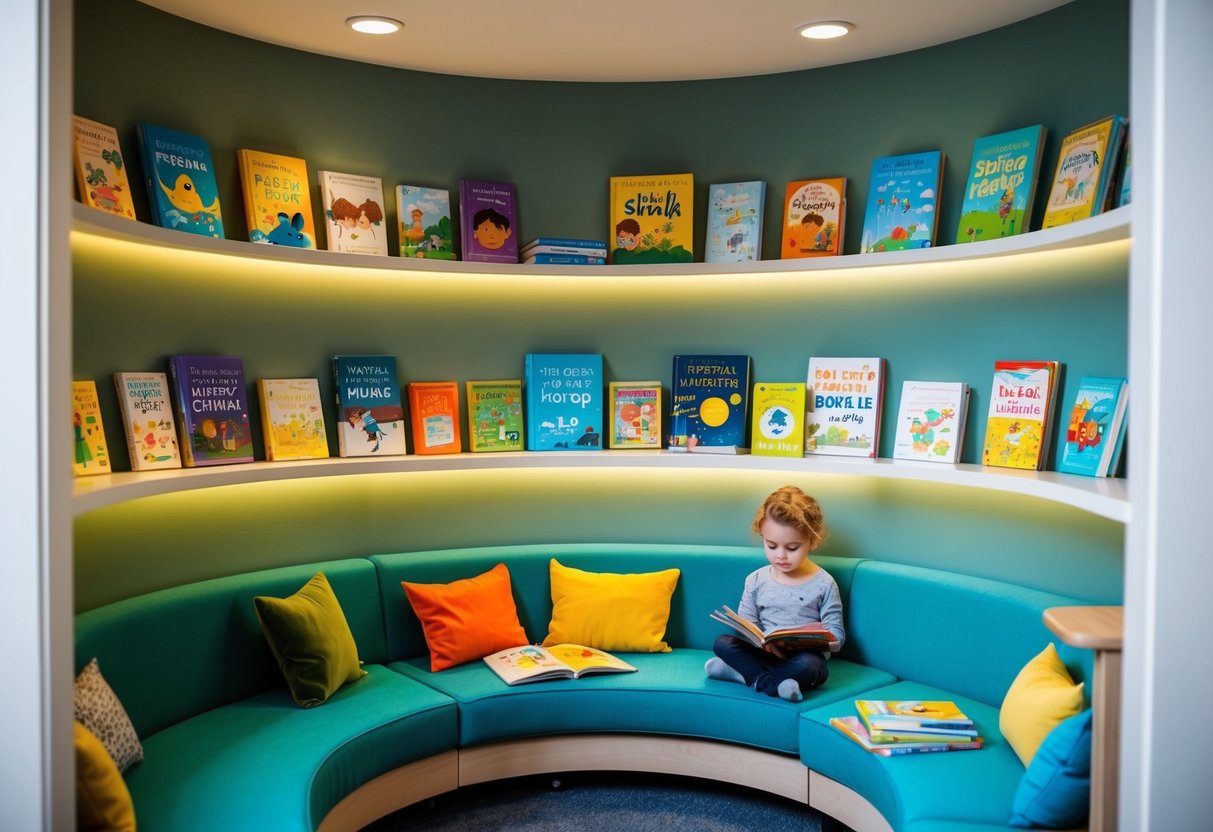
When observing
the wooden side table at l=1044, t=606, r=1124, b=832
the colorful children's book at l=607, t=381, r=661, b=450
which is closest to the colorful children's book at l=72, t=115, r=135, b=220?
the colorful children's book at l=607, t=381, r=661, b=450

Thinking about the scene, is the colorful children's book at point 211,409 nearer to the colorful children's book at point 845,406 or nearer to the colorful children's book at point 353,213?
the colorful children's book at point 353,213

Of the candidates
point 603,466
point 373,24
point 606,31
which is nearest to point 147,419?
point 373,24

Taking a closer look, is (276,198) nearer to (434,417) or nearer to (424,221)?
(424,221)

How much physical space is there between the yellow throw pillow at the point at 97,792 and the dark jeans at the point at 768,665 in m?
2.16

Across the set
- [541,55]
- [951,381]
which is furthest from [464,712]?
[541,55]

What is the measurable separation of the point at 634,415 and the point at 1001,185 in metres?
1.82

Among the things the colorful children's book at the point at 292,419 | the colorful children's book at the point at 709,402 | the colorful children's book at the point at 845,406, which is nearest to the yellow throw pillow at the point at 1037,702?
the colorful children's book at the point at 845,406

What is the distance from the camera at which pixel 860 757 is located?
3.16 meters

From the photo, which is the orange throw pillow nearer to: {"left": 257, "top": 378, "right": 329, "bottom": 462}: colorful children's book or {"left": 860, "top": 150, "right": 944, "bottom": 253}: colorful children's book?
{"left": 257, "top": 378, "right": 329, "bottom": 462}: colorful children's book

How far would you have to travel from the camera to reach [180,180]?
3.51 meters

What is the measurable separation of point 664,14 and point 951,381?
5.99 ft

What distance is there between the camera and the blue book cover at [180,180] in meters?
3.42

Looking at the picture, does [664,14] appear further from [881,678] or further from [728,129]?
[881,678]

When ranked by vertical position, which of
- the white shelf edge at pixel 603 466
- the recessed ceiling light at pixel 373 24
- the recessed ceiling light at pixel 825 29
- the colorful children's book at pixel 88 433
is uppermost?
the recessed ceiling light at pixel 825 29
